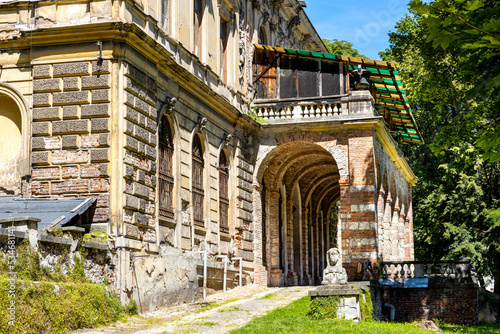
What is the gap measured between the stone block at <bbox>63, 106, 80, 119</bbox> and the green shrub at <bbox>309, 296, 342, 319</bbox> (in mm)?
7272

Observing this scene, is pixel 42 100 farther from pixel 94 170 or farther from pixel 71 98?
pixel 94 170

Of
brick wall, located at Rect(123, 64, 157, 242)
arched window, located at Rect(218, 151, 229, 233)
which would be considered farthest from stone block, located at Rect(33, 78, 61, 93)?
arched window, located at Rect(218, 151, 229, 233)

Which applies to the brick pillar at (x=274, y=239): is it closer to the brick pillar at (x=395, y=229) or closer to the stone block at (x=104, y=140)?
the brick pillar at (x=395, y=229)

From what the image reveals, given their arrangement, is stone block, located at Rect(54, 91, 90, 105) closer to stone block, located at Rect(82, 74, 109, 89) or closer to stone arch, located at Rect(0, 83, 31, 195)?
stone block, located at Rect(82, 74, 109, 89)

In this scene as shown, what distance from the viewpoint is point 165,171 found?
2055cm

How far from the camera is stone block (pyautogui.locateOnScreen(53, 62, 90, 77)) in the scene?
1797 cm

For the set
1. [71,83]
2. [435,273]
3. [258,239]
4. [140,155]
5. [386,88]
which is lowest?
[435,273]

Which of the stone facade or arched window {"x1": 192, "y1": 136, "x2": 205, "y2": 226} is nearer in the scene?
the stone facade

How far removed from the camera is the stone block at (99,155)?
17.5m

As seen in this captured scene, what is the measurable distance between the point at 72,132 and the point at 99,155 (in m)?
0.99

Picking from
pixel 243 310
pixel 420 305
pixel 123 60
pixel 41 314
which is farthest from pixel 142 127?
pixel 420 305

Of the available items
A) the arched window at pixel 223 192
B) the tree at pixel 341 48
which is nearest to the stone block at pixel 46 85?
the arched window at pixel 223 192

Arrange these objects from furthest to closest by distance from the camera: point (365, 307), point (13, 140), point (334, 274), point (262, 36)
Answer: point (262, 36) < point (13, 140) < point (365, 307) < point (334, 274)

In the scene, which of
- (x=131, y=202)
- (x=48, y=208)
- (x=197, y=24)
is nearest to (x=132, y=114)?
(x=131, y=202)
